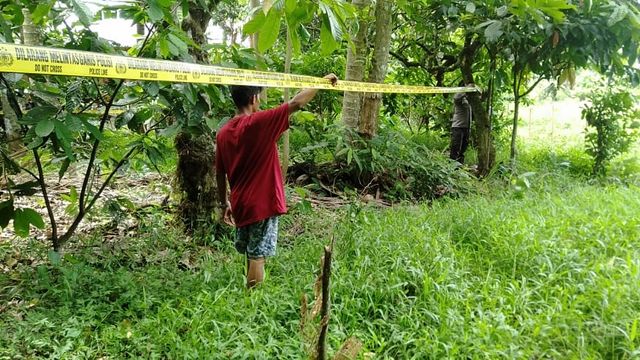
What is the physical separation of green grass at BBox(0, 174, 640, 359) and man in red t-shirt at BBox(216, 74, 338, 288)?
268 millimetres

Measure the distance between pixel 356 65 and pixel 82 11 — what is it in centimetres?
348

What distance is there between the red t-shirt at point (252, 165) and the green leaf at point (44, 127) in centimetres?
88

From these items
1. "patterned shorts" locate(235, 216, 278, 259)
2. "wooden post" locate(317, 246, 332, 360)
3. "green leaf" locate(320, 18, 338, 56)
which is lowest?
"patterned shorts" locate(235, 216, 278, 259)

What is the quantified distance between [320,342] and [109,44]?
215 cm

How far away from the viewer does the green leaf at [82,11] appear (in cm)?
190

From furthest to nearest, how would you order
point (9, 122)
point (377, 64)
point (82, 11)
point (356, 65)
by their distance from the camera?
1. point (377, 64)
2. point (356, 65)
3. point (9, 122)
4. point (82, 11)

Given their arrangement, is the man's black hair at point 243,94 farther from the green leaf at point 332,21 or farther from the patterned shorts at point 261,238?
the green leaf at point 332,21

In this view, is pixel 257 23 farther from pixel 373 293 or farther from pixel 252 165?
pixel 373 293

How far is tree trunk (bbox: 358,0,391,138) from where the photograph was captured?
16.8 feet

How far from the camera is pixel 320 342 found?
1.34 meters

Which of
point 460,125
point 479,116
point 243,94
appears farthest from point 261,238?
point 460,125

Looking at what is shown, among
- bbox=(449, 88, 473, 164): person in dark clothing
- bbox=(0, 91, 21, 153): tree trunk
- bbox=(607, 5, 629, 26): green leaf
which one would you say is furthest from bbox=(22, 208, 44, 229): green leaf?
bbox=(449, 88, 473, 164): person in dark clothing

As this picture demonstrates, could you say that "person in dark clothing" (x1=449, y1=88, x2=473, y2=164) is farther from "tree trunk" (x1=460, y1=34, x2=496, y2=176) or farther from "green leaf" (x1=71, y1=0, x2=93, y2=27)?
"green leaf" (x1=71, y1=0, x2=93, y2=27)

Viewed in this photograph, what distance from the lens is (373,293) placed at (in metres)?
2.57
